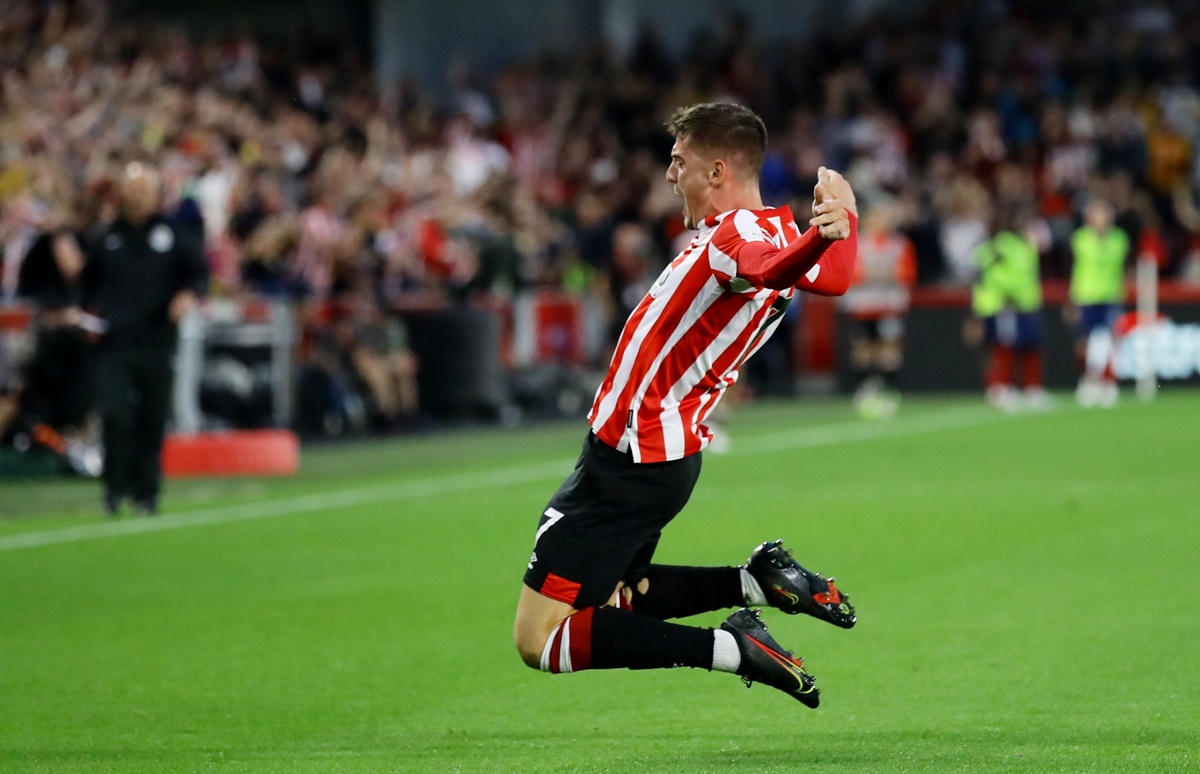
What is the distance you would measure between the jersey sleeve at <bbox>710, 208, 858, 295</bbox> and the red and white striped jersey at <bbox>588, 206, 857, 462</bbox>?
0.06 feet

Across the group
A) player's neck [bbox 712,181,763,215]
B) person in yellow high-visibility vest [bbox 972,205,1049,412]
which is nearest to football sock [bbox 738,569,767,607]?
player's neck [bbox 712,181,763,215]

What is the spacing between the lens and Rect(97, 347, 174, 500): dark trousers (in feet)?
43.4

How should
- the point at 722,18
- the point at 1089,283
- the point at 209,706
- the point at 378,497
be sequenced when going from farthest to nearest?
the point at 722,18, the point at 1089,283, the point at 378,497, the point at 209,706

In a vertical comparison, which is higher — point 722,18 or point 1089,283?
point 722,18

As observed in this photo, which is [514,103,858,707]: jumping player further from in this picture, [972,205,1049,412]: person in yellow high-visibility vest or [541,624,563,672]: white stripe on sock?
[972,205,1049,412]: person in yellow high-visibility vest

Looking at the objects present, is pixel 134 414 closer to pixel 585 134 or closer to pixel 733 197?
pixel 733 197

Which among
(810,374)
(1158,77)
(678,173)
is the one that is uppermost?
(1158,77)

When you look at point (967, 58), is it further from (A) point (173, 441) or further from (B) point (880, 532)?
(B) point (880, 532)

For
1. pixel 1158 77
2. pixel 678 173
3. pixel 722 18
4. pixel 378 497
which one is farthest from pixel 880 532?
pixel 722 18

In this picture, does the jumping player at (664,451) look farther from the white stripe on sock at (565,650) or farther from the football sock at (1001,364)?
the football sock at (1001,364)

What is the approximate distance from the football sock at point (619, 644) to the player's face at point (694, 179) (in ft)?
4.06

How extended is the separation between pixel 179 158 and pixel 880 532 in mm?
11824

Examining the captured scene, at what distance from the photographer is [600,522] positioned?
5.73 metres

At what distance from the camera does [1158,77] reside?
2973cm
